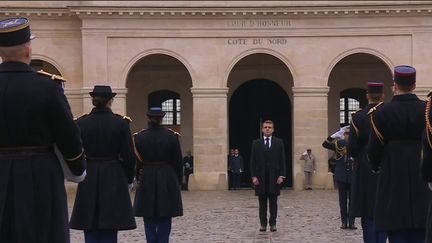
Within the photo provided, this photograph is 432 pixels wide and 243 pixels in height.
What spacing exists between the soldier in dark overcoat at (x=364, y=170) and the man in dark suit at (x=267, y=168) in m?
4.67

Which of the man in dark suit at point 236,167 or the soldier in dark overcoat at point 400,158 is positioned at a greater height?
the soldier in dark overcoat at point 400,158

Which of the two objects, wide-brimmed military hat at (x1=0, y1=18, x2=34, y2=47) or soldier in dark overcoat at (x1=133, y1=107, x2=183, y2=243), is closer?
wide-brimmed military hat at (x1=0, y1=18, x2=34, y2=47)

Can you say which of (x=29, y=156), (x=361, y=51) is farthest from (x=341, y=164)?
(x=361, y=51)

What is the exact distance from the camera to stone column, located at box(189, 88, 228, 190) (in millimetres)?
33812

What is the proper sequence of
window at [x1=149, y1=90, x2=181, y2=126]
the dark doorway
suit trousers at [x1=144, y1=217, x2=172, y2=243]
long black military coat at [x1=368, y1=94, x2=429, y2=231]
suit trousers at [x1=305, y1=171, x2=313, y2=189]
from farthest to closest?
window at [x1=149, y1=90, x2=181, y2=126] < the dark doorway < suit trousers at [x1=305, y1=171, x2=313, y2=189] < suit trousers at [x1=144, y1=217, x2=172, y2=243] < long black military coat at [x1=368, y1=94, x2=429, y2=231]

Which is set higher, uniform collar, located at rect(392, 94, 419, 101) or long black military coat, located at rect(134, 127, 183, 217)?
uniform collar, located at rect(392, 94, 419, 101)

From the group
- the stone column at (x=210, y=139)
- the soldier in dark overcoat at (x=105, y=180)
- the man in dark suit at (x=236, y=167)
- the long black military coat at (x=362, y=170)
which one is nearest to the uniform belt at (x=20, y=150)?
the soldier in dark overcoat at (x=105, y=180)

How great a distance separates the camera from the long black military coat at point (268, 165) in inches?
663

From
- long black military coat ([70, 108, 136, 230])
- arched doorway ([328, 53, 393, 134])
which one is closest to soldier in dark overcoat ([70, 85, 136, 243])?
long black military coat ([70, 108, 136, 230])

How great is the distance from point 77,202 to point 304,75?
2413 centimetres

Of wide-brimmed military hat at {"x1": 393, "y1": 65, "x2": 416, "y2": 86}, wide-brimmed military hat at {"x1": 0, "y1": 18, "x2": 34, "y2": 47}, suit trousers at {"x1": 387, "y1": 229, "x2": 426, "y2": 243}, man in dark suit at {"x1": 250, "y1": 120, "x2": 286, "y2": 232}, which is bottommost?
suit trousers at {"x1": 387, "y1": 229, "x2": 426, "y2": 243}

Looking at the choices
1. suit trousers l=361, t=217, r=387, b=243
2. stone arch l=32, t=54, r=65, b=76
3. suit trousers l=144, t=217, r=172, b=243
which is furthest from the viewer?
stone arch l=32, t=54, r=65, b=76

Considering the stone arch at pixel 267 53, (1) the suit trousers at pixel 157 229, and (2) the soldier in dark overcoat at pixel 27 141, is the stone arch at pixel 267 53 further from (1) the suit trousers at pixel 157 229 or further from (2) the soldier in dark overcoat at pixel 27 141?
(2) the soldier in dark overcoat at pixel 27 141

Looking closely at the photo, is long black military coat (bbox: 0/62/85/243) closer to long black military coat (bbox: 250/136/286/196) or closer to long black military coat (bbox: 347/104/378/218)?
long black military coat (bbox: 347/104/378/218)
